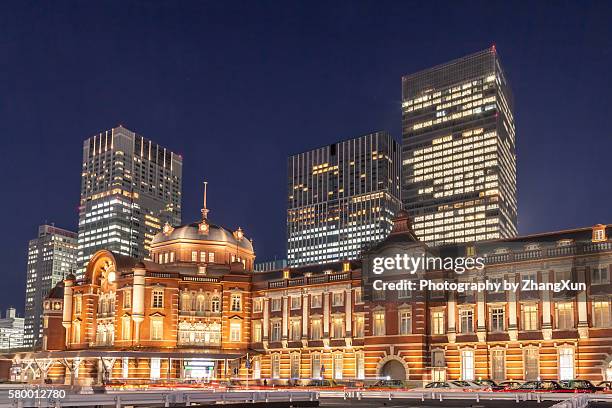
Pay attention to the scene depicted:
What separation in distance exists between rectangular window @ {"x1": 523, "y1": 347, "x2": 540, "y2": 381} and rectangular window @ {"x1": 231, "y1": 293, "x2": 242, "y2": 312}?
3521cm

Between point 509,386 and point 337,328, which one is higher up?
point 337,328

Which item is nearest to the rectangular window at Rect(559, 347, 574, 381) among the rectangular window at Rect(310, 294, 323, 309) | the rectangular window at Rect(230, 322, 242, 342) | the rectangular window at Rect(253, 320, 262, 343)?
the rectangular window at Rect(310, 294, 323, 309)

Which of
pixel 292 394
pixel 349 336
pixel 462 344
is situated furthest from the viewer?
pixel 349 336

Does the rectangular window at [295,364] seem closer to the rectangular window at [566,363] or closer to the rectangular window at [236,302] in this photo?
the rectangular window at [236,302]

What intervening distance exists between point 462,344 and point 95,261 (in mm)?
46749

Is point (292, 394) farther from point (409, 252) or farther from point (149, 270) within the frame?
point (149, 270)

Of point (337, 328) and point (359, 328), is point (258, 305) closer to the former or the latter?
point (337, 328)

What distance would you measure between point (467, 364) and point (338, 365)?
15.3 m

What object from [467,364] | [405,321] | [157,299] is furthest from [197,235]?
[467,364]

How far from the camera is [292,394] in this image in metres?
45.7

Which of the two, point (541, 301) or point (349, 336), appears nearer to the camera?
point (541, 301)

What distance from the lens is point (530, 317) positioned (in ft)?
233

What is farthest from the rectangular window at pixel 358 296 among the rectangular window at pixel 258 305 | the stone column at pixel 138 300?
the stone column at pixel 138 300

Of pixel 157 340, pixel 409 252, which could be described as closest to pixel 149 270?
pixel 157 340
